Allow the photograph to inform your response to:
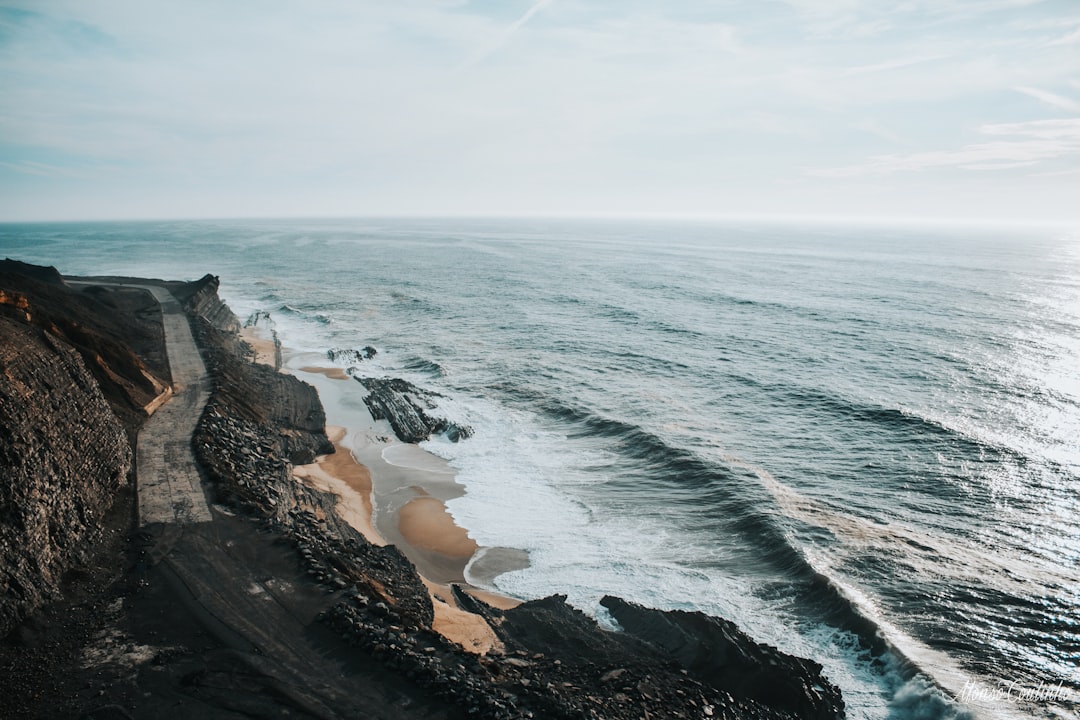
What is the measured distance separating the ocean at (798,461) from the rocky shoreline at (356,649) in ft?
8.15

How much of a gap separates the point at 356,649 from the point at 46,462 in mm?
10913

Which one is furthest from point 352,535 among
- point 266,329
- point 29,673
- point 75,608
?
point 266,329

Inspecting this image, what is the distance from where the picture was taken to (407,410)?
3922 cm

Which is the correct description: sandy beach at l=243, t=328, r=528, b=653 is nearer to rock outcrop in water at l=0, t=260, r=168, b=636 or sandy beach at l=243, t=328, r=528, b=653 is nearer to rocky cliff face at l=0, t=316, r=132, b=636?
rock outcrop in water at l=0, t=260, r=168, b=636

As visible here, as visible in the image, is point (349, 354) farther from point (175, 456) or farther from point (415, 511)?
point (175, 456)

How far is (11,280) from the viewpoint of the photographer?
3972 cm

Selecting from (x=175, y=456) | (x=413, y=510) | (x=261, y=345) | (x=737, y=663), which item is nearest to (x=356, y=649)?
(x=737, y=663)

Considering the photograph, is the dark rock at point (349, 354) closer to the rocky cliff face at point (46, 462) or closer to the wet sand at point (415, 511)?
the wet sand at point (415, 511)

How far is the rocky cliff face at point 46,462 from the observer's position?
14602 millimetres

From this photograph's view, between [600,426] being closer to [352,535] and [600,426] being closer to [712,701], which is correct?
[352,535]

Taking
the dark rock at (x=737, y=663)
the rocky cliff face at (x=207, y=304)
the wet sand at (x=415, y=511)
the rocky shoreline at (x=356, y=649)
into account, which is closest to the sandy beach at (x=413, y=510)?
the wet sand at (x=415, y=511)

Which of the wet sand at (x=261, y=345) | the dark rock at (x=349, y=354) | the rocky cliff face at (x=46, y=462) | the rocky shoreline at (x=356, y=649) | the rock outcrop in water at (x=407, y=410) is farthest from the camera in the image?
the dark rock at (x=349, y=354)

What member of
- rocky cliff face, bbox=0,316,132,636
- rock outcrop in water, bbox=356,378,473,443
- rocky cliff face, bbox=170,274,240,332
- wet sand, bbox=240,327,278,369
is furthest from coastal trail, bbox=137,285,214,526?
rocky cliff face, bbox=170,274,240,332

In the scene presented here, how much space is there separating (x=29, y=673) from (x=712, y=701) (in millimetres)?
15807
